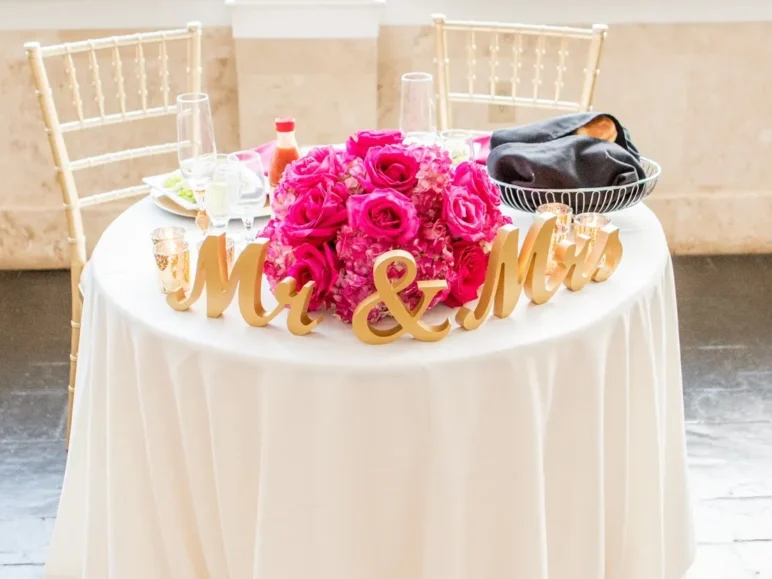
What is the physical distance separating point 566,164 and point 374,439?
587mm

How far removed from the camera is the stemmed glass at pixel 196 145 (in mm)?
1411

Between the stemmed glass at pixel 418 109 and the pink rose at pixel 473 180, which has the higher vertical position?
the stemmed glass at pixel 418 109

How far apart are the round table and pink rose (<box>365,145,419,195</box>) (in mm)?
195

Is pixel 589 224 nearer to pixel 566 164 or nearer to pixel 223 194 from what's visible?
pixel 566 164

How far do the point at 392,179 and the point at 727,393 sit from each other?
5.48 feet

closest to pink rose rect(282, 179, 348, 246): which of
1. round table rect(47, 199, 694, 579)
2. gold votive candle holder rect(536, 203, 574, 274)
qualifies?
round table rect(47, 199, 694, 579)

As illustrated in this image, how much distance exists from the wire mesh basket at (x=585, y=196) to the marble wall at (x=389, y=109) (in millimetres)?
1547

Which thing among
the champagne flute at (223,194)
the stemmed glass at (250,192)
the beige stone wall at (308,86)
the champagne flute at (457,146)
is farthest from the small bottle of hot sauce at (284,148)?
the beige stone wall at (308,86)

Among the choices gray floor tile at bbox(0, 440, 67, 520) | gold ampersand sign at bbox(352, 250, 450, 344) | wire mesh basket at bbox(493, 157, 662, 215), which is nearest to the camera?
gold ampersand sign at bbox(352, 250, 450, 344)

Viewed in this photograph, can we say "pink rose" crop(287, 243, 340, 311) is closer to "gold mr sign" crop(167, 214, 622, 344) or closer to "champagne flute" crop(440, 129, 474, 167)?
"gold mr sign" crop(167, 214, 622, 344)

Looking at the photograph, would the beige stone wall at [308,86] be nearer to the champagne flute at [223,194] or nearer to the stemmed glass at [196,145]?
the stemmed glass at [196,145]

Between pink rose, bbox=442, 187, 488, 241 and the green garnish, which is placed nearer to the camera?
pink rose, bbox=442, 187, 488, 241

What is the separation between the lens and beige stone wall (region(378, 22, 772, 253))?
302 cm

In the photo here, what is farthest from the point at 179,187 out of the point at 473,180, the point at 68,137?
the point at 68,137
